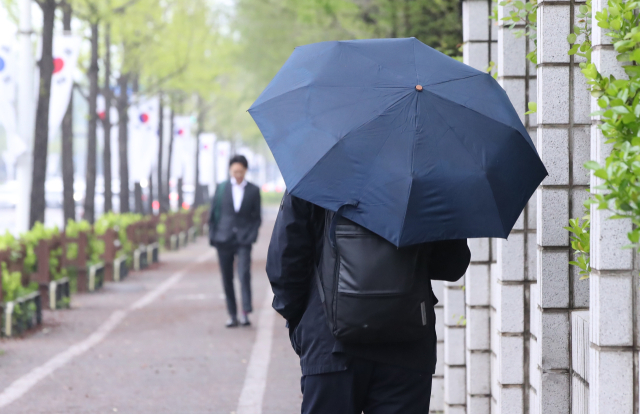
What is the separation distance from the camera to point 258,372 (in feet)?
26.0

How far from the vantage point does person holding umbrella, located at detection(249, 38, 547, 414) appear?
119 inches

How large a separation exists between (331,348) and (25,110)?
465 inches

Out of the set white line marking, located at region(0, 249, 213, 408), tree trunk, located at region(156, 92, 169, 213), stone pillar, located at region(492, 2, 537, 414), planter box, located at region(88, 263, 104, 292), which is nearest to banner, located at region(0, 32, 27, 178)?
planter box, located at region(88, 263, 104, 292)

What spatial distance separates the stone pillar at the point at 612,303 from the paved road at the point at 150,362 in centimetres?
356

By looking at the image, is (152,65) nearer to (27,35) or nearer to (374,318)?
(27,35)

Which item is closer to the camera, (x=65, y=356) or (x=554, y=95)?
(x=554, y=95)

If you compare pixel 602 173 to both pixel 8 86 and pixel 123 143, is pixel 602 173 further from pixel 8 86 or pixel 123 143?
pixel 123 143

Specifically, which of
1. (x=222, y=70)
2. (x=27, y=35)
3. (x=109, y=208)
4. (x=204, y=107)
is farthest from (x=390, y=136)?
(x=204, y=107)

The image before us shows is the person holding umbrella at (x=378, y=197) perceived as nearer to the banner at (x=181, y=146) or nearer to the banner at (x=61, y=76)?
the banner at (x=61, y=76)

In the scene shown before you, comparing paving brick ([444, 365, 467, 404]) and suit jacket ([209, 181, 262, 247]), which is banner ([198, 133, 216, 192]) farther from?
paving brick ([444, 365, 467, 404])

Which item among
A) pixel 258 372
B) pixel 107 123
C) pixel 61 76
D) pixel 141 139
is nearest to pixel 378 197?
pixel 258 372

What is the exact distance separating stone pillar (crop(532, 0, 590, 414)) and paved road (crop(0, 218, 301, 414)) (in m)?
2.84

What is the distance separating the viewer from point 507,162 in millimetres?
3223

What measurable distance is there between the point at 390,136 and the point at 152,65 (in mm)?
22090
